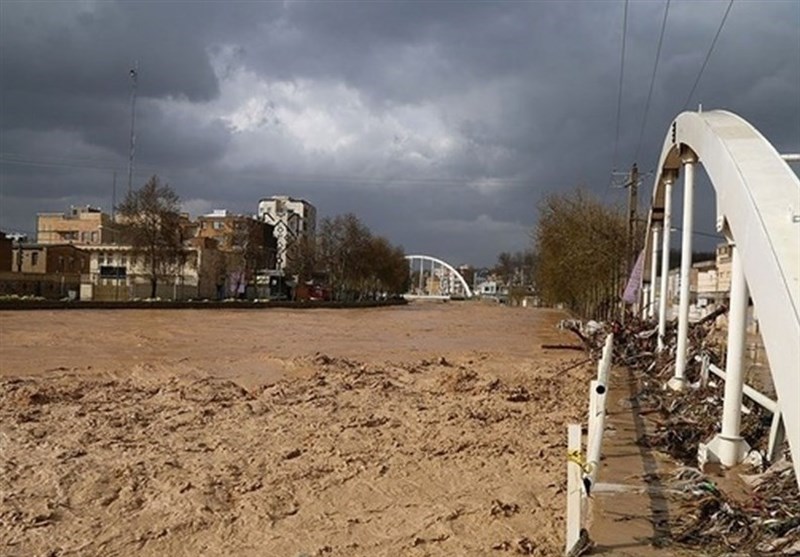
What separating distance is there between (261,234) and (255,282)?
17142mm

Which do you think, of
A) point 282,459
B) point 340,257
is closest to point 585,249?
A: point 282,459

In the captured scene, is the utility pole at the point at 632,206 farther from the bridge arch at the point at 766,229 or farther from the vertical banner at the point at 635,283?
the bridge arch at the point at 766,229

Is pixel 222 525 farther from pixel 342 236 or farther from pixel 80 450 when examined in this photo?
pixel 342 236

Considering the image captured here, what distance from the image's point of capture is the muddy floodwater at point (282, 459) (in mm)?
6430

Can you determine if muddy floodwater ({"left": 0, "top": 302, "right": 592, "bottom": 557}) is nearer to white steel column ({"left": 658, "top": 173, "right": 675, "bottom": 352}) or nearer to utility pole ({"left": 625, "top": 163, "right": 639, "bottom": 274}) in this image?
white steel column ({"left": 658, "top": 173, "right": 675, "bottom": 352})

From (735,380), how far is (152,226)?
2358 inches

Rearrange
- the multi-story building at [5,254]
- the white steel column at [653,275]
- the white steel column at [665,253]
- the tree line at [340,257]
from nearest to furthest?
1. the white steel column at [665,253]
2. the white steel column at [653,275]
3. the multi-story building at [5,254]
4. the tree line at [340,257]

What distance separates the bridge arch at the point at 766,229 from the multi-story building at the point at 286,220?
287ft

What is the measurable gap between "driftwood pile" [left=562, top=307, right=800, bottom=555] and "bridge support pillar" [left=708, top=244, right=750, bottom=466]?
17 cm

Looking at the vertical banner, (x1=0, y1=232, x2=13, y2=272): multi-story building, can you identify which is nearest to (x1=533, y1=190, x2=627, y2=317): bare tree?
the vertical banner

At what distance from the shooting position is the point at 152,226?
204ft

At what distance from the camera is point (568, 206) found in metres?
48.3

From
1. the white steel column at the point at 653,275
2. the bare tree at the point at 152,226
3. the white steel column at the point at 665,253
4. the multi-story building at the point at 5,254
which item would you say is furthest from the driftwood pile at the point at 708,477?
the multi-story building at the point at 5,254

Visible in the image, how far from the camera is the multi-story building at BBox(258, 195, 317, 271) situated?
336 ft
